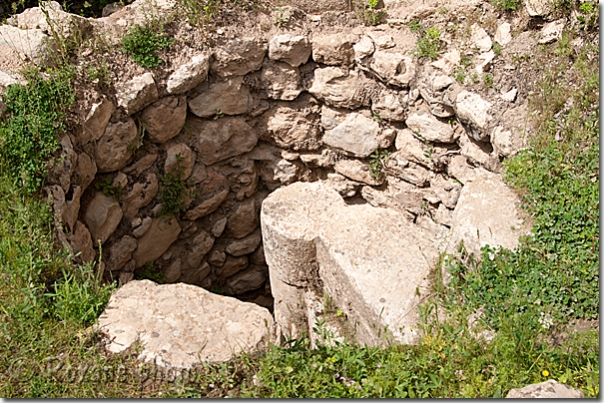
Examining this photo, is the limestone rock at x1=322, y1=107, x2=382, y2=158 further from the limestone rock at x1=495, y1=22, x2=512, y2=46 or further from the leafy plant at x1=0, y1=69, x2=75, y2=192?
the leafy plant at x1=0, y1=69, x2=75, y2=192

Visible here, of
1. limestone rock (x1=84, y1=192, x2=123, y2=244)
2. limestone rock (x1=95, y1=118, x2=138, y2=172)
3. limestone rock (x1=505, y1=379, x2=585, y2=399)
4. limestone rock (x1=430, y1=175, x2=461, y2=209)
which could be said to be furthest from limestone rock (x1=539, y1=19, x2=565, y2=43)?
limestone rock (x1=84, y1=192, x2=123, y2=244)

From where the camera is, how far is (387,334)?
11.7 ft

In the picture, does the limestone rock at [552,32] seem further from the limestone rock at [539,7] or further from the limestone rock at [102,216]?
the limestone rock at [102,216]

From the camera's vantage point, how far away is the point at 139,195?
16.5 ft

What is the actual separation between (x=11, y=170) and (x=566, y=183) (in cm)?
353

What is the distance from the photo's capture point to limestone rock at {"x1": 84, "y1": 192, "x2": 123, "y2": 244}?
4.62m

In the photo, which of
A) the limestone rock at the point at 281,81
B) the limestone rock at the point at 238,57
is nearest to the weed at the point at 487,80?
the limestone rock at the point at 281,81

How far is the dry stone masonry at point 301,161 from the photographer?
4.03 meters

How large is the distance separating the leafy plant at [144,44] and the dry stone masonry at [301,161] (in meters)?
0.09

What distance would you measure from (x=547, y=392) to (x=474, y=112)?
222cm

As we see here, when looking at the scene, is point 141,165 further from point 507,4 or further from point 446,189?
point 507,4

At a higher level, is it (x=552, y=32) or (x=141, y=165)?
(x=552, y=32)

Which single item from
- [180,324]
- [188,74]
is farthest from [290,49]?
[180,324]

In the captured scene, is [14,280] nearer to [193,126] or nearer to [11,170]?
[11,170]
